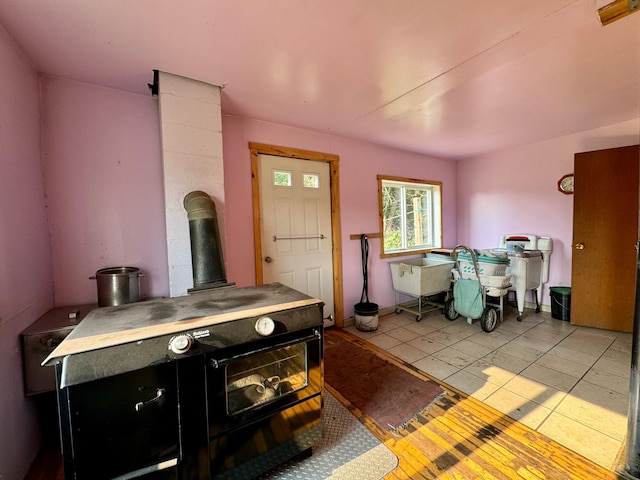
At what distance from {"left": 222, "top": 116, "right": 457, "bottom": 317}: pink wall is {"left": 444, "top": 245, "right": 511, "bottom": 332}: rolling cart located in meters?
0.95

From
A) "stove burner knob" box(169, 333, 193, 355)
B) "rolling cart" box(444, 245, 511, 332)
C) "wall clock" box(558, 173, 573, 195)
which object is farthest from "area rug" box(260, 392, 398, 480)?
"wall clock" box(558, 173, 573, 195)

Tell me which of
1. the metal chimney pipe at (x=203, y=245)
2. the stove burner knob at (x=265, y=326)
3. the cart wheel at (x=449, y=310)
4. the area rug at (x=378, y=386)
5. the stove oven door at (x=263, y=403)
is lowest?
the area rug at (x=378, y=386)

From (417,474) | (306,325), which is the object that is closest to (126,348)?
(306,325)

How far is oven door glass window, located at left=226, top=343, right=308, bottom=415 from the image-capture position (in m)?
1.22

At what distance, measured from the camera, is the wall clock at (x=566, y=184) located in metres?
3.44

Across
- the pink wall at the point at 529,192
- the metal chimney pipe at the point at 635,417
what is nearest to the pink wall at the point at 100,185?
the metal chimney pipe at the point at 635,417

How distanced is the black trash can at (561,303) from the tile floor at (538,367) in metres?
0.10

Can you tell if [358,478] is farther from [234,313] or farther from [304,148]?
[304,148]

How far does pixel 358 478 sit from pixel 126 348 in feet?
4.14

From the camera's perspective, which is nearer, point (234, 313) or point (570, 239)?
point (234, 313)

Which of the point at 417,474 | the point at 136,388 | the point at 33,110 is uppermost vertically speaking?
the point at 33,110

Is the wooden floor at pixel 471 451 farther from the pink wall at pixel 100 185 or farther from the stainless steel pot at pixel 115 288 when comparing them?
the pink wall at pixel 100 185

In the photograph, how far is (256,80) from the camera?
1999 millimetres

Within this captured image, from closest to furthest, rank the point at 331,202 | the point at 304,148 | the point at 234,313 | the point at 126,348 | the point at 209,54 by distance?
the point at 126,348
the point at 234,313
the point at 209,54
the point at 304,148
the point at 331,202
